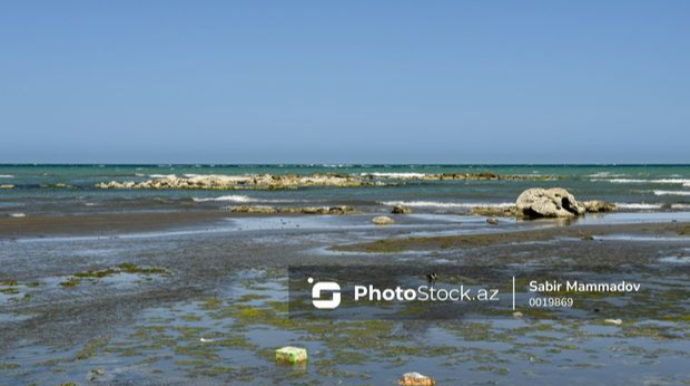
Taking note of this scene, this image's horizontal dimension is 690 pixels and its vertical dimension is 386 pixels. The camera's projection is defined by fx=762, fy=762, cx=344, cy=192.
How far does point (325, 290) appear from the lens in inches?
628

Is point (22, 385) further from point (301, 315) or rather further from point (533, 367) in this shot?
point (533, 367)

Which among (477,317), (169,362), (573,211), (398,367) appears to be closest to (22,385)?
(169,362)

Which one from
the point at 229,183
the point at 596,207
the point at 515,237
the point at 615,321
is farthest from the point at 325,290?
the point at 229,183

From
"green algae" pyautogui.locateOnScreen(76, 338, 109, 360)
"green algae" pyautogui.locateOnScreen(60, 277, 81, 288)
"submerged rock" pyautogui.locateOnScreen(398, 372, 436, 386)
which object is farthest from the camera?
"green algae" pyautogui.locateOnScreen(60, 277, 81, 288)

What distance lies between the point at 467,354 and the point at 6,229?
27058 mm

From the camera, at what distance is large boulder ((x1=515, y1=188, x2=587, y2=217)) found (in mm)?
38938

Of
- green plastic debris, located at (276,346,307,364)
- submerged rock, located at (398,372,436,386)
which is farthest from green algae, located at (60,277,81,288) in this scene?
submerged rock, located at (398,372,436,386)

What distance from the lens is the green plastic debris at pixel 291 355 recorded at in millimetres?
10164

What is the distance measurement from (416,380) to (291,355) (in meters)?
1.88

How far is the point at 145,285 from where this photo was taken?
16938mm

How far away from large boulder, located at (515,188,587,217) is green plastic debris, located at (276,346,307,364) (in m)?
30.5

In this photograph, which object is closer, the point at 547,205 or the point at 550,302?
the point at 550,302

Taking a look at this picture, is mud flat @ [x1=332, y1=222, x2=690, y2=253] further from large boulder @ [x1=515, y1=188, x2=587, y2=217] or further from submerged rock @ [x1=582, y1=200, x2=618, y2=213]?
submerged rock @ [x1=582, y1=200, x2=618, y2=213]

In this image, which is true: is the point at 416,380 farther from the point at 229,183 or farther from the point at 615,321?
the point at 229,183
